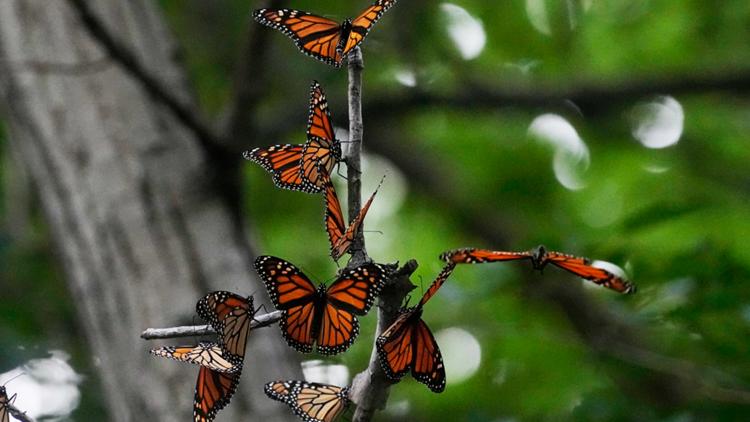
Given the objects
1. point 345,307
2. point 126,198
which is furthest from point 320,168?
point 126,198

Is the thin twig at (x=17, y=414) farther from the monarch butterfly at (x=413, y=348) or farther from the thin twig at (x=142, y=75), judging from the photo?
the thin twig at (x=142, y=75)

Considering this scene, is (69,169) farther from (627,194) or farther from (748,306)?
(627,194)

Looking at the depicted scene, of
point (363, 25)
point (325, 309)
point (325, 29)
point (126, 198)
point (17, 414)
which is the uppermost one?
point (126, 198)

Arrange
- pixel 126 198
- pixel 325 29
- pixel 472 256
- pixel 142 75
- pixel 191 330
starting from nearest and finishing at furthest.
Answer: pixel 472 256
pixel 191 330
pixel 325 29
pixel 142 75
pixel 126 198

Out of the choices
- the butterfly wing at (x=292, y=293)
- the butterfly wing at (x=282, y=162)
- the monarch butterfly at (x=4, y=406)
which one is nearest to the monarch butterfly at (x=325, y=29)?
the butterfly wing at (x=282, y=162)

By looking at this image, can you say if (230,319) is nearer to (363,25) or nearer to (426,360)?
(426,360)

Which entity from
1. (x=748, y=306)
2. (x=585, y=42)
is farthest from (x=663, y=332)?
(x=585, y=42)
